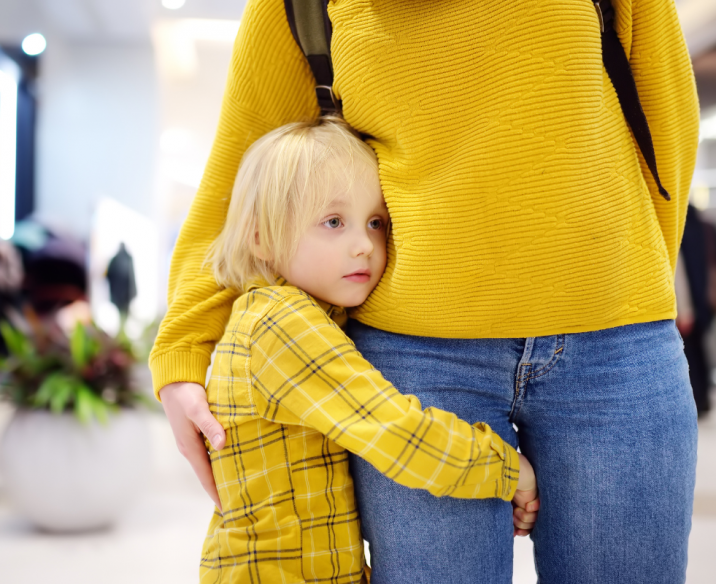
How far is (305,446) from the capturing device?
81 centimetres

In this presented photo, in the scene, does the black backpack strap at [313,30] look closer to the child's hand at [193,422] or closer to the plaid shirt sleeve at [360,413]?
the plaid shirt sleeve at [360,413]

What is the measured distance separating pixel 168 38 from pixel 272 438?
13.5 ft

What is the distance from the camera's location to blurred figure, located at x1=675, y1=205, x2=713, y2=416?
252 centimetres

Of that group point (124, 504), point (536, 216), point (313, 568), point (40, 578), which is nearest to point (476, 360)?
point (536, 216)

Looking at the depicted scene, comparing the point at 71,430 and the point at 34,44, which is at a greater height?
the point at 34,44

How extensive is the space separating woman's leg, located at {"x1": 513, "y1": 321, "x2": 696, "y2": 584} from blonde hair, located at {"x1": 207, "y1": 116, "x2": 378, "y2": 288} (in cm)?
35

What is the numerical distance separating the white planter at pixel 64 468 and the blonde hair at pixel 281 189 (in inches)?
57.3

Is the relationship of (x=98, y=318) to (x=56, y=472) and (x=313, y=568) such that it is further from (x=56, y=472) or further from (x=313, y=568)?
(x=313, y=568)

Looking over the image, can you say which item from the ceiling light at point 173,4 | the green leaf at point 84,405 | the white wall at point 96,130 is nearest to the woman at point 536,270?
the green leaf at point 84,405

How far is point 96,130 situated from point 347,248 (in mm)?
3932

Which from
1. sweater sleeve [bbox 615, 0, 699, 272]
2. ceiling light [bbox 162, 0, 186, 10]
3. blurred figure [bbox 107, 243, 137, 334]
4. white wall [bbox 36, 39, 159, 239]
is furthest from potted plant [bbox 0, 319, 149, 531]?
ceiling light [bbox 162, 0, 186, 10]

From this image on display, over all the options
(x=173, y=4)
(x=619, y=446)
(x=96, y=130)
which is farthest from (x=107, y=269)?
(x=619, y=446)

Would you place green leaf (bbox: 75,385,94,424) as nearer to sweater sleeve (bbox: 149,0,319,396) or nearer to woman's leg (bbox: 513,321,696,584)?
sweater sleeve (bbox: 149,0,319,396)

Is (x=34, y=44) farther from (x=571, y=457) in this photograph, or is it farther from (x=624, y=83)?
(x=571, y=457)
